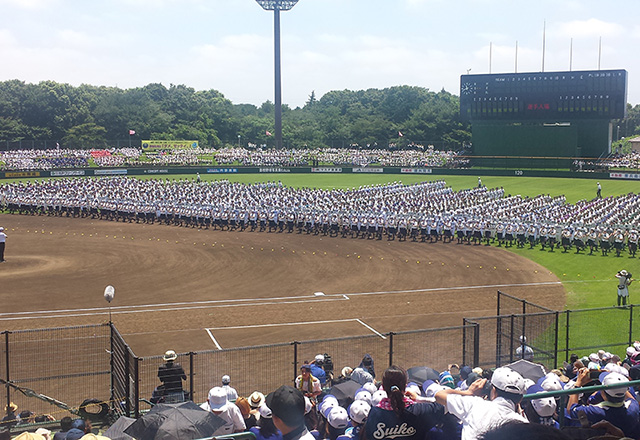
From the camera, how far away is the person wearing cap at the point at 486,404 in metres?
3.62

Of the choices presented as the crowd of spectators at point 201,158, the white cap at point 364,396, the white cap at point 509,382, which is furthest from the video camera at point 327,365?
the crowd of spectators at point 201,158

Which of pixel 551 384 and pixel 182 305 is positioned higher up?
pixel 551 384

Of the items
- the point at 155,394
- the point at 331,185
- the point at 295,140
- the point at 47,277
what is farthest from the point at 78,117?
the point at 155,394

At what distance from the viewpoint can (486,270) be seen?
2655cm

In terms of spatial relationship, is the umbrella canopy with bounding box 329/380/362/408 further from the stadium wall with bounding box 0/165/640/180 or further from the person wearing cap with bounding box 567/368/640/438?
the stadium wall with bounding box 0/165/640/180

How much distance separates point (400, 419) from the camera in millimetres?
5203

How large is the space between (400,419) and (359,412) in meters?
1.16

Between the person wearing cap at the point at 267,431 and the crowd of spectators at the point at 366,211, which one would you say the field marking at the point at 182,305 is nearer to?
the crowd of spectators at the point at 366,211

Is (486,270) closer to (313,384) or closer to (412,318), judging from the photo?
(412,318)

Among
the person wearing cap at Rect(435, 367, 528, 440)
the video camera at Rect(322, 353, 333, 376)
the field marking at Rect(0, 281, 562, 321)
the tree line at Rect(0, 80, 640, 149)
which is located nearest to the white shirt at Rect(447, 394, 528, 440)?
the person wearing cap at Rect(435, 367, 528, 440)

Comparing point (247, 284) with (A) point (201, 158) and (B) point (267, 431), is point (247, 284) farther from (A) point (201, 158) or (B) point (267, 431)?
(A) point (201, 158)

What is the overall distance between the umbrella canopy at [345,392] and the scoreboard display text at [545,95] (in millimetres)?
67435

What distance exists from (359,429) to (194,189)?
148 ft

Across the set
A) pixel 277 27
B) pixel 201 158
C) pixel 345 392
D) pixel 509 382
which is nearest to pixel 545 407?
pixel 509 382
